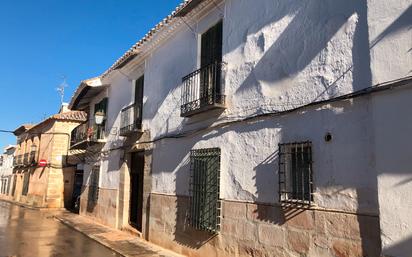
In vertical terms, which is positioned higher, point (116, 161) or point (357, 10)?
point (357, 10)

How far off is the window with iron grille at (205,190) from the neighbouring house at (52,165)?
16072 millimetres

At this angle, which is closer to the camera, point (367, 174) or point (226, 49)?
point (367, 174)

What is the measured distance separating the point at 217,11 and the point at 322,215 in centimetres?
493

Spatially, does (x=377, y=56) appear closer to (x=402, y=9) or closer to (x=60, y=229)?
(x=402, y=9)

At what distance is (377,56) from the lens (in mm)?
4297

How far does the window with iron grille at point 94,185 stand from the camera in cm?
1432

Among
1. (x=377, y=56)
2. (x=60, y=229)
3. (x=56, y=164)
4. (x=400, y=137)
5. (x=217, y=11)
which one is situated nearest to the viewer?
(x=400, y=137)

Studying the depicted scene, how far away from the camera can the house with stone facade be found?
13.6ft

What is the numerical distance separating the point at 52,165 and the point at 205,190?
55.1 feet

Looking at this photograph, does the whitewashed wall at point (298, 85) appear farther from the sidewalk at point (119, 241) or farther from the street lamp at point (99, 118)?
the street lamp at point (99, 118)

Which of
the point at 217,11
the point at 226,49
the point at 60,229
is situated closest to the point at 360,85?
the point at 226,49

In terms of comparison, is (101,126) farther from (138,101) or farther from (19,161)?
(19,161)

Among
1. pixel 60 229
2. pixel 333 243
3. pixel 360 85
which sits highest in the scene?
pixel 360 85

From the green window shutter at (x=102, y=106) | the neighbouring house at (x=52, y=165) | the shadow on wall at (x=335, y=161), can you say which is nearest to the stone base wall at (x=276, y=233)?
the shadow on wall at (x=335, y=161)
